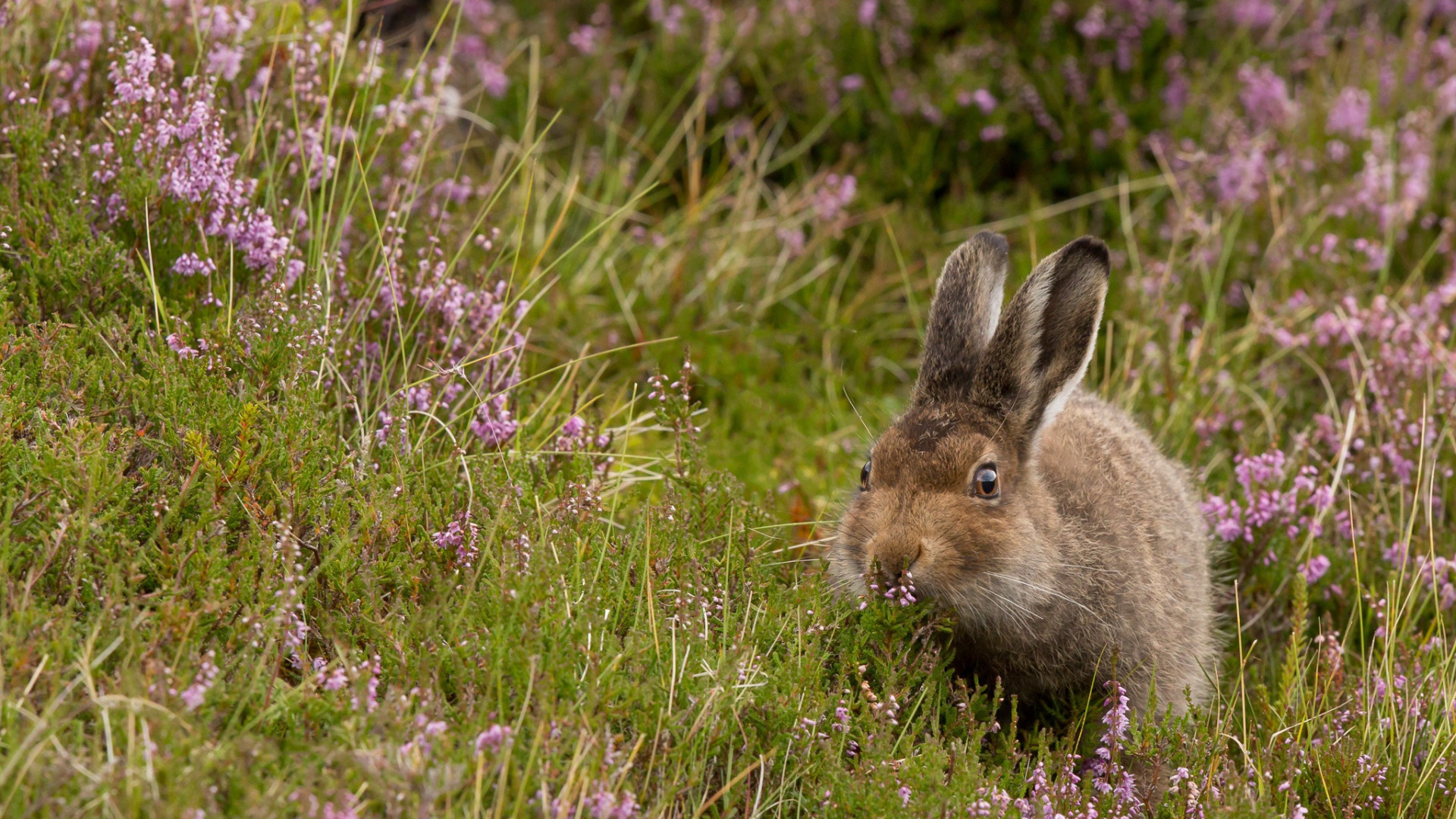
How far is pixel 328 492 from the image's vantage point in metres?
4.01

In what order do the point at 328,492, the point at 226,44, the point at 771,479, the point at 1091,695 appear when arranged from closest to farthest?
the point at 328,492
the point at 1091,695
the point at 226,44
the point at 771,479

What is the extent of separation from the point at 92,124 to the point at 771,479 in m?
3.00

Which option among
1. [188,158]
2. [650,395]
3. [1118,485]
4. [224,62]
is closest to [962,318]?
[1118,485]

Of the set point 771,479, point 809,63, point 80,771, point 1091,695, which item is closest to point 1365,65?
point 809,63

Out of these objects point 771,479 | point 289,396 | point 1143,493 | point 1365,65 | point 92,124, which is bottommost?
point 771,479

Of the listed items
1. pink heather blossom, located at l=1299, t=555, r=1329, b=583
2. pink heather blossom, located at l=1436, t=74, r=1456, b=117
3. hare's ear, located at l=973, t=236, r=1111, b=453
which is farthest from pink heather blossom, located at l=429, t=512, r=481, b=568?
pink heather blossom, located at l=1436, t=74, r=1456, b=117

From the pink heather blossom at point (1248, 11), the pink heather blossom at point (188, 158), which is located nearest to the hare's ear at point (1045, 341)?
the pink heather blossom at point (188, 158)

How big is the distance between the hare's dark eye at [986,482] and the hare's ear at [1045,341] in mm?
198

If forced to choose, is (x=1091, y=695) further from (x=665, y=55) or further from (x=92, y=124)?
(x=665, y=55)

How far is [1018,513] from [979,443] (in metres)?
0.25

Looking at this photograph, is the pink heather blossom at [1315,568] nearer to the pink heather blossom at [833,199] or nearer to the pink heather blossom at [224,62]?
the pink heather blossom at [833,199]

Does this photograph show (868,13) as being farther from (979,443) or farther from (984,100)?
(979,443)

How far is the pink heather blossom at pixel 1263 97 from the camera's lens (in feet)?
25.8

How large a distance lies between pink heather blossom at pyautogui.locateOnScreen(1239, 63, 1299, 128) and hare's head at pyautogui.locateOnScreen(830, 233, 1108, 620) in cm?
397
